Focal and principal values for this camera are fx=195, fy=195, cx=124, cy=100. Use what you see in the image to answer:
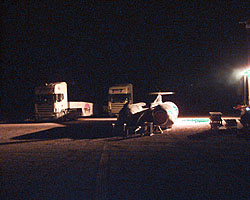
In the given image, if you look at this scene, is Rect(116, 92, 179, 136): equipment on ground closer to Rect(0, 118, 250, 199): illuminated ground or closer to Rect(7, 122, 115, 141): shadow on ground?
Rect(7, 122, 115, 141): shadow on ground

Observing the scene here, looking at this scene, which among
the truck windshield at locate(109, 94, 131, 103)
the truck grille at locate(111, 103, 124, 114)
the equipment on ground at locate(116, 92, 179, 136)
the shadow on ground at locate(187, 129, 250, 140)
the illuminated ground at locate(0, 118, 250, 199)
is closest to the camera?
the illuminated ground at locate(0, 118, 250, 199)

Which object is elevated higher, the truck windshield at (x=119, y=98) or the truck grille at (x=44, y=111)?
the truck windshield at (x=119, y=98)

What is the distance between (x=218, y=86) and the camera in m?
47.5

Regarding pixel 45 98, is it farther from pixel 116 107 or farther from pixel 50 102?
pixel 116 107

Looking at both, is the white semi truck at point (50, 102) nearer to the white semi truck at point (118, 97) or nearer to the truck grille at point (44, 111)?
the truck grille at point (44, 111)

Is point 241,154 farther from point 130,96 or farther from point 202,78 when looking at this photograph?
point 202,78

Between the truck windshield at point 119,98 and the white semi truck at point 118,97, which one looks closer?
the white semi truck at point 118,97

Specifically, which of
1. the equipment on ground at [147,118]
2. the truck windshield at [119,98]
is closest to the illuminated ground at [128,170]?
the equipment on ground at [147,118]

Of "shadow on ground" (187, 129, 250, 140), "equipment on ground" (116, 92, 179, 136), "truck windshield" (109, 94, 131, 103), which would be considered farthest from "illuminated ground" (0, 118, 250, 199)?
"truck windshield" (109, 94, 131, 103)

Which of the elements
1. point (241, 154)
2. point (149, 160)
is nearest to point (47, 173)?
point (149, 160)

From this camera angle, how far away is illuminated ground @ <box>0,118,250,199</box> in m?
5.55

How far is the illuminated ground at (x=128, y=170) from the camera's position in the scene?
219 inches

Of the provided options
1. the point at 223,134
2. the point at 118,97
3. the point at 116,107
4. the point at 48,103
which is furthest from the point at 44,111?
the point at 223,134

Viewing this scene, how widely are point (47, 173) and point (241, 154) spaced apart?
839 centimetres
